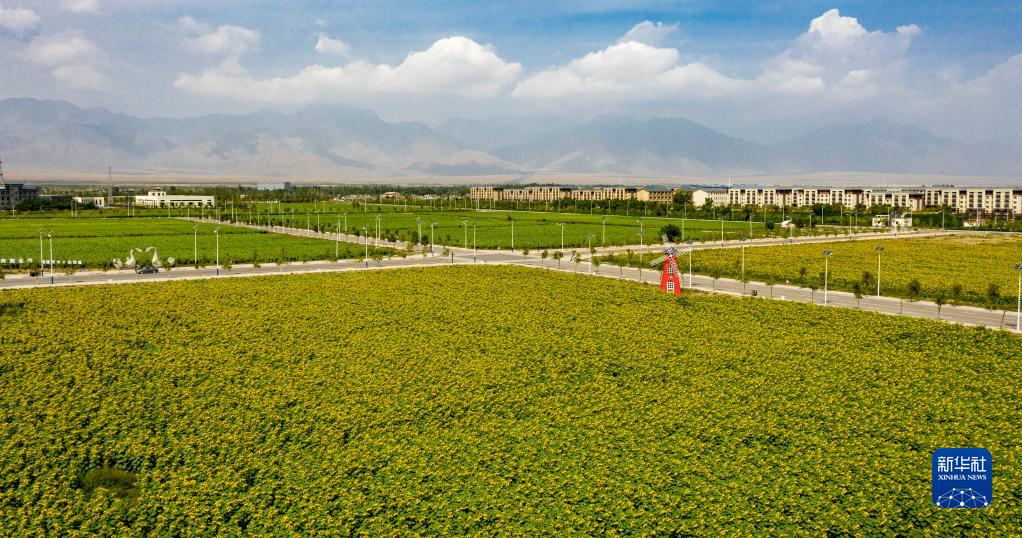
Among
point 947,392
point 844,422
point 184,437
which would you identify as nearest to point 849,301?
point 947,392

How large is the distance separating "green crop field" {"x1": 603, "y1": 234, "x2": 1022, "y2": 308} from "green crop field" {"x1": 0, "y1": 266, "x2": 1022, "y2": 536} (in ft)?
32.5

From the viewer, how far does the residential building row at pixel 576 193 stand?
17300 cm

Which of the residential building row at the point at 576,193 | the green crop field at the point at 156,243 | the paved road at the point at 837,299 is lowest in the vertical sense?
the paved road at the point at 837,299

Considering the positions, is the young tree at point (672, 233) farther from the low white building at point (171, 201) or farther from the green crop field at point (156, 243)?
the low white building at point (171, 201)

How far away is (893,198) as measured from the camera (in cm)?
15075

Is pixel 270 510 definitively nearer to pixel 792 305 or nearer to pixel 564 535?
pixel 564 535

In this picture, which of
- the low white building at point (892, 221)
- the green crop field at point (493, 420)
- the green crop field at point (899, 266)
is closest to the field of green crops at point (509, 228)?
the green crop field at point (899, 266)

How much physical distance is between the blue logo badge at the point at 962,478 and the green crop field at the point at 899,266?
23.2 meters

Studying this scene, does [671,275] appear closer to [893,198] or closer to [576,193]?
[893,198]

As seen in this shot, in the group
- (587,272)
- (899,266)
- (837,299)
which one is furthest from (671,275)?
(899,266)

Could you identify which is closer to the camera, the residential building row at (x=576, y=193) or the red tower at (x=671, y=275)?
the red tower at (x=671, y=275)

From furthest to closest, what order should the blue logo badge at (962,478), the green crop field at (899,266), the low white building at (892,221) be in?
the low white building at (892,221)
the green crop field at (899,266)
the blue logo badge at (962,478)

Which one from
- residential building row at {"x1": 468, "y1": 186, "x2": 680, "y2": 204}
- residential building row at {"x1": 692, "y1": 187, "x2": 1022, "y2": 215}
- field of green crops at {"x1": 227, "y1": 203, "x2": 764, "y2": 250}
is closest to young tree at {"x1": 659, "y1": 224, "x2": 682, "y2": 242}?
field of green crops at {"x1": 227, "y1": 203, "x2": 764, "y2": 250}

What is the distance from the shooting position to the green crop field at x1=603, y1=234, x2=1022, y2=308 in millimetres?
43062
